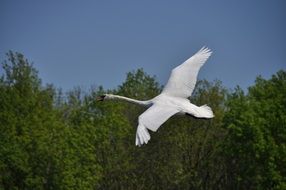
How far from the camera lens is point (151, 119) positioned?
89.1 feet

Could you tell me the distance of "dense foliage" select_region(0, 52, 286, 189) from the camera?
50.2 m

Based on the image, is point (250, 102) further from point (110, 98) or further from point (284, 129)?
point (110, 98)

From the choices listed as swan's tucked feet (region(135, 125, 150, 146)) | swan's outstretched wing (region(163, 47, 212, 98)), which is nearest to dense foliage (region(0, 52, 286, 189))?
swan's outstretched wing (region(163, 47, 212, 98))

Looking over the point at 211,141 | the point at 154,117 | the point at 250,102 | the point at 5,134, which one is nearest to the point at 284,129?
the point at 250,102

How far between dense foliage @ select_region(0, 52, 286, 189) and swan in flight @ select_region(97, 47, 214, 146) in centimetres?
1709

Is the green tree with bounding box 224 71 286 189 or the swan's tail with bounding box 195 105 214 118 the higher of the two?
the green tree with bounding box 224 71 286 189

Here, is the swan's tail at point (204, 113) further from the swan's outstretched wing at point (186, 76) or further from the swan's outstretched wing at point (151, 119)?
the swan's outstretched wing at point (186, 76)

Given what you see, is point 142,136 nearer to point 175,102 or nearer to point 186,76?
point 175,102

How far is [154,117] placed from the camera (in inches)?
1080

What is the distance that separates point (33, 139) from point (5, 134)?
2.12 m

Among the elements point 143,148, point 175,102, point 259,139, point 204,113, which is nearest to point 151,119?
point 204,113

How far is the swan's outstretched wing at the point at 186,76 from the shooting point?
3130 centimetres

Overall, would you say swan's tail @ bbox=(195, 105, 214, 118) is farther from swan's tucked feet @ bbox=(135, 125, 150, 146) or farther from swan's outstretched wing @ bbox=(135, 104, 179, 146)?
swan's tucked feet @ bbox=(135, 125, 150, 146)

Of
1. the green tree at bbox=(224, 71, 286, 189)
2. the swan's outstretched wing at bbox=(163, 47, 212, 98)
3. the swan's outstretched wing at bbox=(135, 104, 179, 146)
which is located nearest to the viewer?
the swan's outstretched wing at bbox=(135, 104, 179, 146)
